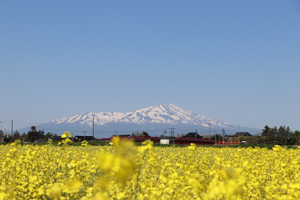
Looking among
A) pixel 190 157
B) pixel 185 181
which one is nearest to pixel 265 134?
pixel 190 157

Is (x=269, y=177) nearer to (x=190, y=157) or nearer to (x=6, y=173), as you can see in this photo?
(x=190, y=157)

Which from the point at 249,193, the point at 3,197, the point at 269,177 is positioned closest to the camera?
the point at 3,197

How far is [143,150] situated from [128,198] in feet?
5.39

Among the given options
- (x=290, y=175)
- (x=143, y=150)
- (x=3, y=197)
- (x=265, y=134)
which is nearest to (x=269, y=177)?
(x=290, y=175)

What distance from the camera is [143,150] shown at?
4.43m

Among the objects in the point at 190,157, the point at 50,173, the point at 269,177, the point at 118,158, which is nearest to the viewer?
the point at 118,158

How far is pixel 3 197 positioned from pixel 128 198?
2.39 meters

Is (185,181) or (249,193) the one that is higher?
(185,181)

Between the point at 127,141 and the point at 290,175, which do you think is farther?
the point at 290,175

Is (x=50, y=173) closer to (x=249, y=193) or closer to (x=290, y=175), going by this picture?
(x=249, y=193)

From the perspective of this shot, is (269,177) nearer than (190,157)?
Yes

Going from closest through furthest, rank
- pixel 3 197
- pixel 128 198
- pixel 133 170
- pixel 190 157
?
1. pixel 133 170
2. pixel 3 197
3. pixel 128 198
4. pixel 190 157

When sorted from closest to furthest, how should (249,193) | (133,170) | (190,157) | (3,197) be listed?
1. (133,170)
2. (3,197)
3. (249,193)
4. (190,157)

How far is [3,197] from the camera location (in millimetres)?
3838
